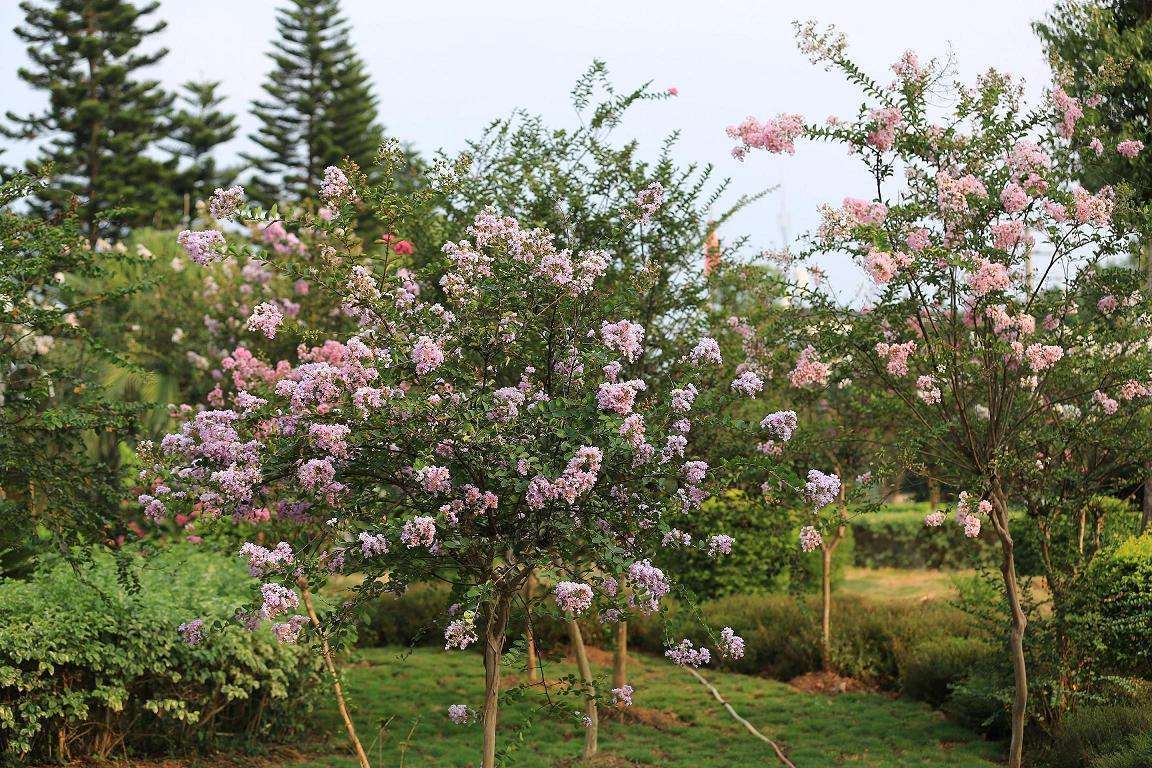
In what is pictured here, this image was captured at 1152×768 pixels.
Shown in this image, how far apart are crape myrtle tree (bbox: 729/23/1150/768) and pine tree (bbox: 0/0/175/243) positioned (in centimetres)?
2295

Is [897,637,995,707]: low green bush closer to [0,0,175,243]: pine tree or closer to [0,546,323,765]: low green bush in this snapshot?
[0,546,323,765]: low green bush

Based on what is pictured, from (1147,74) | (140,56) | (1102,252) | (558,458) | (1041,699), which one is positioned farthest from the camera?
(140,56)

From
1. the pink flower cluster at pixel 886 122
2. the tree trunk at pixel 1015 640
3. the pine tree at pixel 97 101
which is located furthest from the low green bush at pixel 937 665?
the pine tree at pixel 97 101

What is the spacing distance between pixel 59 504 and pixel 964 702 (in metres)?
5.96

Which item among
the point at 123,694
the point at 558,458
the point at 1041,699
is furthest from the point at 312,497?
the point at 1041,699

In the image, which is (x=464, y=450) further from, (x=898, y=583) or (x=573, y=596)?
(x=898, y=583)

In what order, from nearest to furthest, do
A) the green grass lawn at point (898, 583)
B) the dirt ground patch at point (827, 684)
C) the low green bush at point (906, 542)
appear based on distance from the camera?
the dirt ground patch at point (827, 684), the green grass lawn at point (898, 583), the low green bush at point (906, 542)

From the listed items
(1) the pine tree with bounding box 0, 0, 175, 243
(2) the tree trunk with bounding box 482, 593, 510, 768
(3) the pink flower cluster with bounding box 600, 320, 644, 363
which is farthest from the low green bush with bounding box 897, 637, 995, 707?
(1) the pine tree with bounding box 0, 0, 175, 243

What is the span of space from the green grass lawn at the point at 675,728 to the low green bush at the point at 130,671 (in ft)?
1.87

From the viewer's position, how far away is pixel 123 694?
6375 millimetres

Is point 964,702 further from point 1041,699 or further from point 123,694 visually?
point 123,694

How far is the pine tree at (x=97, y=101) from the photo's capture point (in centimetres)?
2648

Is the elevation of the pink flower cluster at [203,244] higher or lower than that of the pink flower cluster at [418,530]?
higher

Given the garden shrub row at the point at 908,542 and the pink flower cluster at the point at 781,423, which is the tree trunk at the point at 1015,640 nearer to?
the pink flower cluster at the point at 781,423
